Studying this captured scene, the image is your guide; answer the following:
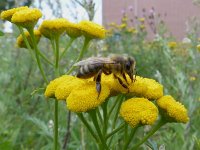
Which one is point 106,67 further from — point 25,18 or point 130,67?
point 25,18

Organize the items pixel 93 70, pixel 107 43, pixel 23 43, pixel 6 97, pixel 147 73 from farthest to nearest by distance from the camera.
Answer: pixel 107 43, pixel 147 73, pixel 6 97, pixel 23 43, pixel 93 70

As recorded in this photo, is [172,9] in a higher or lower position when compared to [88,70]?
lower

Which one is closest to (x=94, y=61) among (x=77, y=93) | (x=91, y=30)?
(x=77, y=93)

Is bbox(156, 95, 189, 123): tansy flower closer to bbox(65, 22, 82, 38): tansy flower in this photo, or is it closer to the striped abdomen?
the striped abdomen

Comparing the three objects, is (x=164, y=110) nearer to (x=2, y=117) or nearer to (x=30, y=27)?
(x=30, y=27)

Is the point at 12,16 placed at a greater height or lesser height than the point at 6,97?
greater

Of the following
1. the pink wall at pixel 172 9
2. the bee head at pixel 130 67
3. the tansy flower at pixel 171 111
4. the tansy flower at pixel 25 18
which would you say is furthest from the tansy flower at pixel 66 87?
the pink wall at pixel 172 9

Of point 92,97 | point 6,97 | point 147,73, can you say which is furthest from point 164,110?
point 147,73
